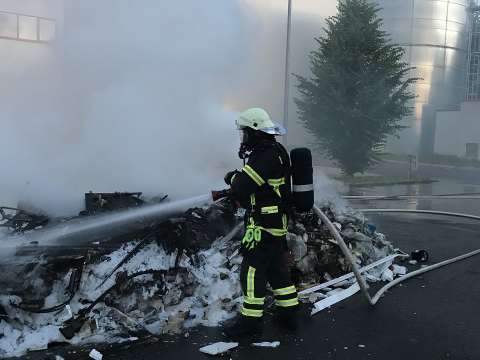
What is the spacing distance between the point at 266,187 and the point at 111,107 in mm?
2420

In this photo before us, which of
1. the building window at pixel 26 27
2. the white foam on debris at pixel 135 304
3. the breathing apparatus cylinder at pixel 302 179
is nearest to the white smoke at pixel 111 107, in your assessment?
the building window at pixel 26 27

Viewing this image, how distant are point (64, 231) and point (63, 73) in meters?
1.83

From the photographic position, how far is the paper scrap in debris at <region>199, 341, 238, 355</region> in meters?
3.00

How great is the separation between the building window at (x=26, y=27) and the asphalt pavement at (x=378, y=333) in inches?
124

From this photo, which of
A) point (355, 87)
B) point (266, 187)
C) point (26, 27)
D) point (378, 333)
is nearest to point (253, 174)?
point (266, 187)

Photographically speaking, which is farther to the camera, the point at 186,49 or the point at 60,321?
the point at 186,49

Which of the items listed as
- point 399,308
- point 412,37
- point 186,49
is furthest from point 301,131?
point 399,308

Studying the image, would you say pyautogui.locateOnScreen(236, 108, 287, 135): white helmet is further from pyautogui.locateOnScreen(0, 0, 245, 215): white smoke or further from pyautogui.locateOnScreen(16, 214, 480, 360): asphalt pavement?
pyautogui.locateOnScreen(0, 0, 245, 215): white smoke

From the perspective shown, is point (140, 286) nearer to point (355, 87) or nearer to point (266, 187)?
point (266, 187)

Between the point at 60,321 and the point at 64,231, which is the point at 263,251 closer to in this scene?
the point at 60,321

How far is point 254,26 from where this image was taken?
695cm

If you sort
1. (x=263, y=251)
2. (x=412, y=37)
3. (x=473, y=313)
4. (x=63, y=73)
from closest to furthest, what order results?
(x=263, y=251)
(x=473, y=313)
(x=63, y=73)
(x=412, y=37)

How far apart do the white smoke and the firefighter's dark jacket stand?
1870 millimetres

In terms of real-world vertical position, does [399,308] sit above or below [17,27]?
below
